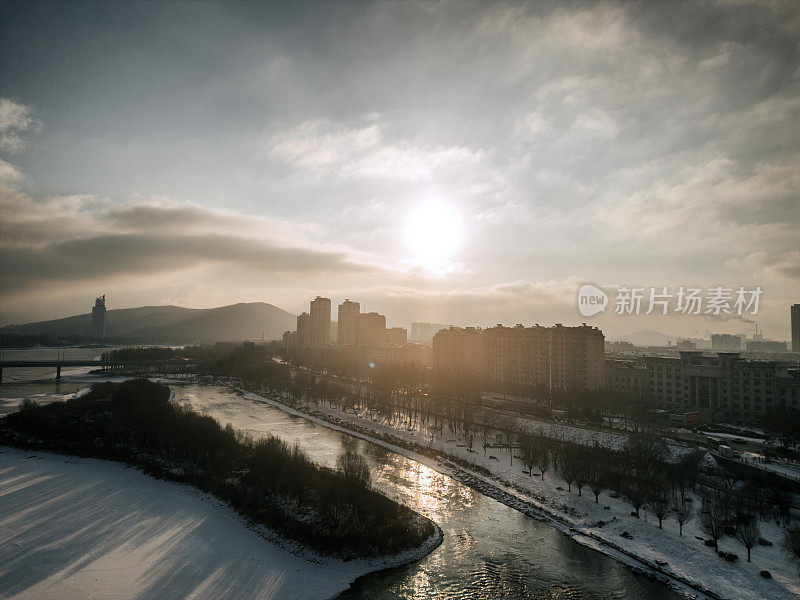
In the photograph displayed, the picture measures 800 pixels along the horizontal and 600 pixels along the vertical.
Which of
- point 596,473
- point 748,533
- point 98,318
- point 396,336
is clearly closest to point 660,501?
point 748,533

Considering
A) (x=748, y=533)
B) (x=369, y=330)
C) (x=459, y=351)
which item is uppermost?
(x=369, y=330)

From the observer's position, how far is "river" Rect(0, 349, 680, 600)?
1166cm

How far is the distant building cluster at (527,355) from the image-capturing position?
1748 inches

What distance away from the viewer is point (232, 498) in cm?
1742

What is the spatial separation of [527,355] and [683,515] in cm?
3449

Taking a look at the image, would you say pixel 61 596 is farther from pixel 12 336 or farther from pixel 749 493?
pixel 12 336

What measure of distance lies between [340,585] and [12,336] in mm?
174229

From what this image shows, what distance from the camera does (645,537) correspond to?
14906 mm

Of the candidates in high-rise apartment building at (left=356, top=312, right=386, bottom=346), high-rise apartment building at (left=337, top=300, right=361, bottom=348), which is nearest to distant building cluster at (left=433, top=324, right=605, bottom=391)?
high-rise apartment building at (left=356, top=312, right=386, bottom=346)

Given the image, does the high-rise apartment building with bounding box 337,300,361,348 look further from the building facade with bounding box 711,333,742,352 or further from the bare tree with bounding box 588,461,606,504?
the building facade with bounding box 711,333,742,352

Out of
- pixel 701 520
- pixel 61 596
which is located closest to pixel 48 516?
pixel 61 596

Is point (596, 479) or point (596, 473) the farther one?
point (596, 473)

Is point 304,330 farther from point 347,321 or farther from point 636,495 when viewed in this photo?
point 636,495

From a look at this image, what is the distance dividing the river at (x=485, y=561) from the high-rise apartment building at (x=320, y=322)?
94408 mm
